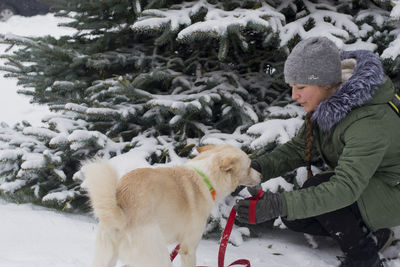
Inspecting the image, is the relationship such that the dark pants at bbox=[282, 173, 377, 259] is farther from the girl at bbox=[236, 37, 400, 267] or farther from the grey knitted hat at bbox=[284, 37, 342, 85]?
the grey knitted hat at bbox=[284, 37, 342, 85]

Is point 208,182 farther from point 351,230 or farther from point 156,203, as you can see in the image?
point 351,230

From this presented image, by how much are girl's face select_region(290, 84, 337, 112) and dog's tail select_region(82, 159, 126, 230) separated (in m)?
1.28

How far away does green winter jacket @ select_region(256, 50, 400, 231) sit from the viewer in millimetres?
1878

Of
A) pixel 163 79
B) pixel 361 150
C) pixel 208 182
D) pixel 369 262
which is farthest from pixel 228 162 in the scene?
pixel 163 79

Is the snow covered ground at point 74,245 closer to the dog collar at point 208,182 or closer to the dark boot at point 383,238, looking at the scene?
the dark boot at point 383,238

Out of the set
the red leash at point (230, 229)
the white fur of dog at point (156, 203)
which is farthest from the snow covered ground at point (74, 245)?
the white fur of dog at point (156, 203)

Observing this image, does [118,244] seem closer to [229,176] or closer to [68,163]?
[229,176]

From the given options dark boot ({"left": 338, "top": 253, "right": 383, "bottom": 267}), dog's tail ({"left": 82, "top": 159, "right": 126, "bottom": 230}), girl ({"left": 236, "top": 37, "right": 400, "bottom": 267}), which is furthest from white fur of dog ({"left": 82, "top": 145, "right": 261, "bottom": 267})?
dark boot ({"left": 338, "top": 253, "right": 383, "bottom": 267})

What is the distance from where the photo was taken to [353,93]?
1940mm

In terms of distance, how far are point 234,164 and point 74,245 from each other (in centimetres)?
A: 143

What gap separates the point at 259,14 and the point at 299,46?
842 mm

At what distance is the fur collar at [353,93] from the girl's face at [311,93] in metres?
0.10

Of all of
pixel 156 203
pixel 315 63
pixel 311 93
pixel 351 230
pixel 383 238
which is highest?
pixel 315 63

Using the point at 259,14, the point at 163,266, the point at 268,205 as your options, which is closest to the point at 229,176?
the point at 268,205
